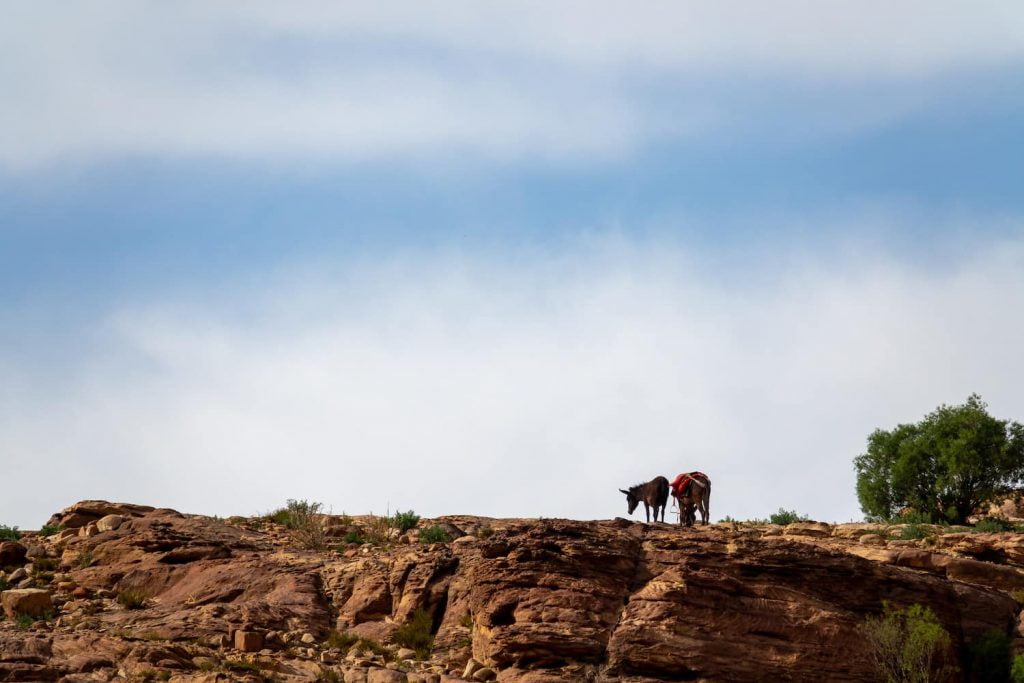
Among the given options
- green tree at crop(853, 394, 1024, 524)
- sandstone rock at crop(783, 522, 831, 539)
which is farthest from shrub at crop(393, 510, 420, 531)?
green tree at crop(853, 394, 1024, 524)

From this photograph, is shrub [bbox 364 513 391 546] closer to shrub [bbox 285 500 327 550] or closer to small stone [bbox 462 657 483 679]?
shrub [bbox 285 500 327 550]

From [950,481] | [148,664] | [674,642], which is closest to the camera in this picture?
[148,664]

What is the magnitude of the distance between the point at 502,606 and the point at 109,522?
12471 millimetres

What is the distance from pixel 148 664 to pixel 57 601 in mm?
6107

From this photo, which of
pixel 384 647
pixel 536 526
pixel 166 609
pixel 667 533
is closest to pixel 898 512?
pixel 667 533

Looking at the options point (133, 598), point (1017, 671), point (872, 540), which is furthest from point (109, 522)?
point (1017, 671)

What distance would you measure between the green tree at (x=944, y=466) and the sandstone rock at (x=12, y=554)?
93.6 ft

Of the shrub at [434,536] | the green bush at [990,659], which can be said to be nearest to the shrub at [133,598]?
the shrub at [434,536]

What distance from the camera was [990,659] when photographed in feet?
73.8

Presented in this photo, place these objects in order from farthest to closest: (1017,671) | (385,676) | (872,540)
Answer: (872,540)
(1017,671)
(385,676)

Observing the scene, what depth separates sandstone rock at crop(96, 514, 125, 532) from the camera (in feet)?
92.2

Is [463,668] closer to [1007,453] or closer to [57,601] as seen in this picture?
[57,601]

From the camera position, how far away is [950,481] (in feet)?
127

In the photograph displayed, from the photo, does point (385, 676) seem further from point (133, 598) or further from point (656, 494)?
point (656, 494)
